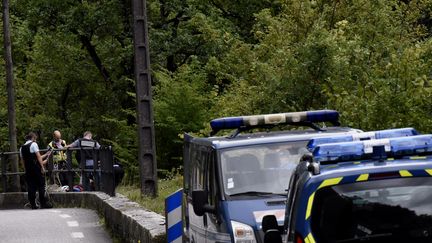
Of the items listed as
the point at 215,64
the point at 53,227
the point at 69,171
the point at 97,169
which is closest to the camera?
the point at 53,227

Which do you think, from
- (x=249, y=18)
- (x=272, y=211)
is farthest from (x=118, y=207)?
(x=249, y=18)

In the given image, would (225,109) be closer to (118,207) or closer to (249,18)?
(118,207)

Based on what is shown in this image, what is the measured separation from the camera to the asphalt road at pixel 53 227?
669 inches

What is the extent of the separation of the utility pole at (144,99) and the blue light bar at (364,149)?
41.5ft

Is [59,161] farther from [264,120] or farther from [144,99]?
[264,120]

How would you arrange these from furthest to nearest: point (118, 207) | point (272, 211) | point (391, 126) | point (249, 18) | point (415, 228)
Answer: point (249, 18), point (118, 207), point (391, 126), point (272, 211), point (415, 228)

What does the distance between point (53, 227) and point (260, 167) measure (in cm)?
931

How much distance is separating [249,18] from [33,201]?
1710 centimetres

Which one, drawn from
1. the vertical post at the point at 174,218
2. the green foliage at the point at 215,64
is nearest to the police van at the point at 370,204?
the vertical post at the point at 174,218

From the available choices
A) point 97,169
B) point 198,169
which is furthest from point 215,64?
point 198,169

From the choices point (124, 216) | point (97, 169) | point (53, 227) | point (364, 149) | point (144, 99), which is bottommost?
point (53, 227)

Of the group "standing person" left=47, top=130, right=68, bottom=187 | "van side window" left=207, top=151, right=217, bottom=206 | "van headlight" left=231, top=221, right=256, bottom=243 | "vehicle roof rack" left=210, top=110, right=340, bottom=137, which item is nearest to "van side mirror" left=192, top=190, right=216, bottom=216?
"van side window" left=207, top=151, right=217, bottom=206

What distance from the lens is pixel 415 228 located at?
5855mm

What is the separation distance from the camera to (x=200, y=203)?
971 centimetres
